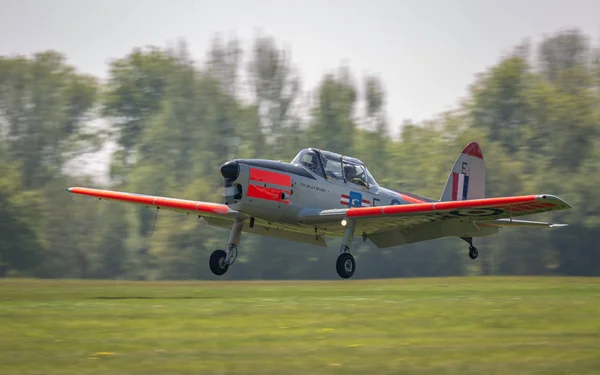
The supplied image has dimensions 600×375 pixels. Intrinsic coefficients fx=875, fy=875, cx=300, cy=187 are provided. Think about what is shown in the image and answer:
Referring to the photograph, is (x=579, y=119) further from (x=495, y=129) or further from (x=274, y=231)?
(x=274, y=231)

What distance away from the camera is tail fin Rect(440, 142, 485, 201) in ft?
72.8

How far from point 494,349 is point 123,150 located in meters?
58.7

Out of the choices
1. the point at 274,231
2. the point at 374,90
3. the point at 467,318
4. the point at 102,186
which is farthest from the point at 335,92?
the point at 467,318

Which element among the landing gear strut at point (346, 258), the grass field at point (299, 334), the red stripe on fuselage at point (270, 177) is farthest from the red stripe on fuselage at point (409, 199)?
the red stripe on fuselage at point (270, 177)

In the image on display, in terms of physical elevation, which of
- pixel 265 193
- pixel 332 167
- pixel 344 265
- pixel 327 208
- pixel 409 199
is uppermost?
pixel 332 167

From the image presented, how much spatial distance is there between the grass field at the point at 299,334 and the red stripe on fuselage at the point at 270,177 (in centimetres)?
245

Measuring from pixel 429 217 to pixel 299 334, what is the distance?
23.5ft

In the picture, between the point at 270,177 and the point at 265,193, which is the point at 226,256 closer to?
the point at 265,193

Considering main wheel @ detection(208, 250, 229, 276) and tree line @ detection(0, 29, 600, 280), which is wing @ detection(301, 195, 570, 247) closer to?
main wheel @ detection(208, 250, 229, 276)

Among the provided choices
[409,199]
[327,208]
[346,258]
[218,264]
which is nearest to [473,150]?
[409,199]

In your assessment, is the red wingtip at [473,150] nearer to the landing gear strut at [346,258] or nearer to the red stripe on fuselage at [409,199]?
the red stripe on fuselage at [409,199]

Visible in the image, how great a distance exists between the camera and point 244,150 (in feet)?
193

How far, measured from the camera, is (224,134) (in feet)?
208

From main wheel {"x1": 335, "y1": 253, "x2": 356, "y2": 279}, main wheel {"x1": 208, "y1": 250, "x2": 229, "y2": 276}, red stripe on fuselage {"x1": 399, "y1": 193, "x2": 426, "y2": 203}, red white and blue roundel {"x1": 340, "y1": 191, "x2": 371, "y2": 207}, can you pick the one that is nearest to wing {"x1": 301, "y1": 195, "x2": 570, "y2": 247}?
red white and blue roundel {"x1": 340, "y1": 191, "x2": 371, "y2": 207}
